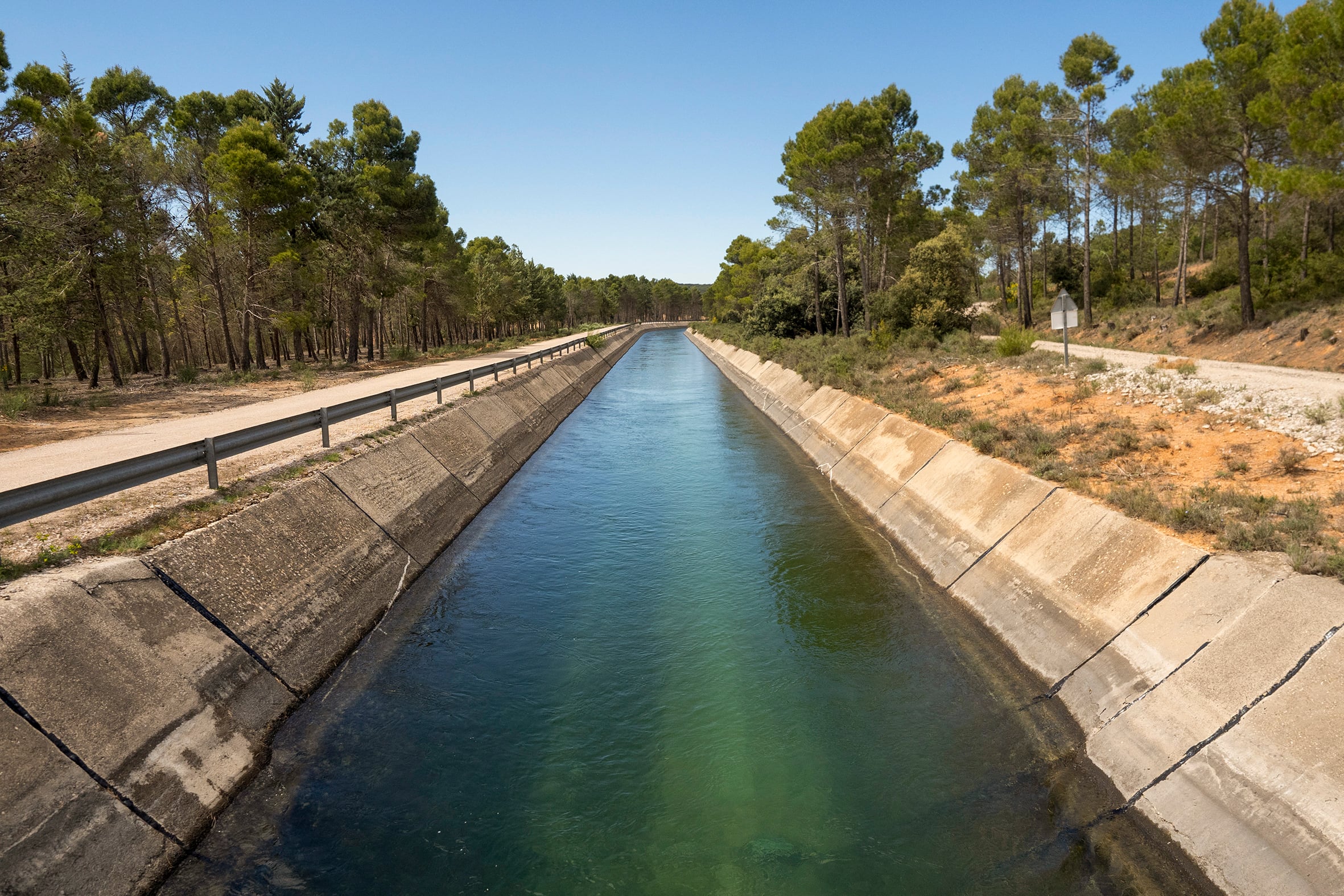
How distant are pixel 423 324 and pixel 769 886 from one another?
175 ft

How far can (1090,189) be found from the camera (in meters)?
37.5

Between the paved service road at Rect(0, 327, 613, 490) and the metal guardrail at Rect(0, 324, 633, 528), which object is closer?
the metal guardrail at Rect(0, 324, 633, 528)

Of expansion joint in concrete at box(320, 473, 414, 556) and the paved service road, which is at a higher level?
the paved service road

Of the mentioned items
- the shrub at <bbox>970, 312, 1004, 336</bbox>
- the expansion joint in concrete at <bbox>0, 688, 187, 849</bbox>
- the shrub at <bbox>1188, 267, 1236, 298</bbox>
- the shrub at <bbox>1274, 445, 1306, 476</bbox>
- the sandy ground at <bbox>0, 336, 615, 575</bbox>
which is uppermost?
the shrub at <bbox>1188, 267, 1236, 298</bbox>

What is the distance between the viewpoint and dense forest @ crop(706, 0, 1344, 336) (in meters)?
20.4

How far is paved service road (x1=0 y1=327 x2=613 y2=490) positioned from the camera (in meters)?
11.4

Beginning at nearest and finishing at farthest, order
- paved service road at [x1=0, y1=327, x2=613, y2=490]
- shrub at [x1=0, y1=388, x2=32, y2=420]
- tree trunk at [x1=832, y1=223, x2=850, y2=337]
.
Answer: paved service road at [x1=0, y1=327, x2=613, y2=490] → shrub at [x1=0, y1=388, x2=32, y2=420] → tree trunk at [x1=832, y1=223, x2=850, y2=337]

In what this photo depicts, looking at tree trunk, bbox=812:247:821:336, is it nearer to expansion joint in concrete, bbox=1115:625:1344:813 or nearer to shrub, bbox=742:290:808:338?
shrub, bbox=742:290:808:338

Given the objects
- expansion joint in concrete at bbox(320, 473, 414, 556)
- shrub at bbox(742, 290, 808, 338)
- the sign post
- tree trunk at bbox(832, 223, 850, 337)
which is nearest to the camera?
expansion joint in concrete at bbox(320, 473, 414, 556)

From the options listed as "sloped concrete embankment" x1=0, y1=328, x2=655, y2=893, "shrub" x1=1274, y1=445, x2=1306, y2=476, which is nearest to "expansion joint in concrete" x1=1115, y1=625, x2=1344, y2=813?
"shrub" x1=1274, y1=445, x2=1306, y2=476

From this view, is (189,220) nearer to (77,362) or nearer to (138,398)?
(77,362)

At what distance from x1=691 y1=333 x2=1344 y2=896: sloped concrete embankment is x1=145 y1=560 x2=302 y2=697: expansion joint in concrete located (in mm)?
8641

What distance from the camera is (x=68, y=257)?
23625 mm

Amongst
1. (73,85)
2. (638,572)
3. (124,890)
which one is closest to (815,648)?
(638,572)
